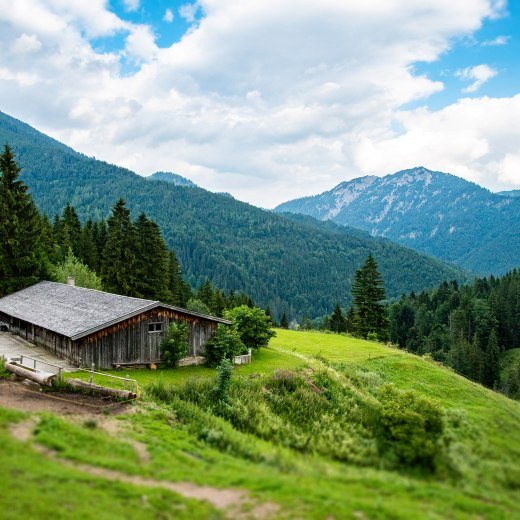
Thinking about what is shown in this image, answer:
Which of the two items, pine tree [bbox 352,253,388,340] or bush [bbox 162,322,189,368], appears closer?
bush [bbox 162,322,189,368]

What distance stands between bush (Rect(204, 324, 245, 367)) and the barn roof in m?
0.90

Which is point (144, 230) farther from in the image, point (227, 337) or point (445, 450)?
point (445, 450)

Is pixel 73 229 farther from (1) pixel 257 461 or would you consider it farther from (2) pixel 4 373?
(1) pixel 257 461

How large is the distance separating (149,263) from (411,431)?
4272 centimetres

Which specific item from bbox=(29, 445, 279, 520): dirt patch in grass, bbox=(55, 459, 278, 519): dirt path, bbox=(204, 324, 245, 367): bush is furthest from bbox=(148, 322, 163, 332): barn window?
bbox=(55, 459, 278, 519): dirt path

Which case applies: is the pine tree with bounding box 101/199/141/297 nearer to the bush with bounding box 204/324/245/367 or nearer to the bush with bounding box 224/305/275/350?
the bush with bounding box 224/305/275/350

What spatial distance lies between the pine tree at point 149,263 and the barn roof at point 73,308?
13178 mm

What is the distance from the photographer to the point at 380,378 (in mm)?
35562

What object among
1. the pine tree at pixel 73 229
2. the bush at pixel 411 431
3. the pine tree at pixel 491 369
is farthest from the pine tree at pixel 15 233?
the pine tree at pixel 491 369

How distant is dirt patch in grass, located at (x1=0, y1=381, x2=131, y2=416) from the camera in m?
18.5

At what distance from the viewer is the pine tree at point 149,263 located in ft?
181

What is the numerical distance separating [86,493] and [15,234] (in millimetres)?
41222

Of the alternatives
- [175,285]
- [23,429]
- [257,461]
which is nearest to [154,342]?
[23,429]

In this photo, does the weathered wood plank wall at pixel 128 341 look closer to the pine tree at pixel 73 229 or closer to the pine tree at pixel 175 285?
the pine tree at pixel 175 285
